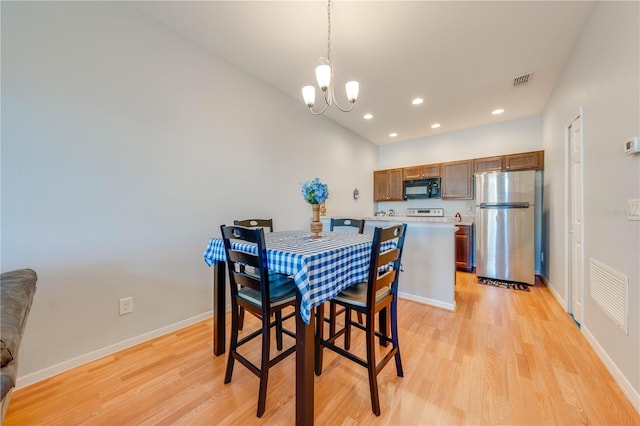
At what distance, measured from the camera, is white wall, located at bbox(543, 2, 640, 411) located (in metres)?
1.37

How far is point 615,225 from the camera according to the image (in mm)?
1561

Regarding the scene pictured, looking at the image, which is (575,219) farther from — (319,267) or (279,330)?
(279,330)

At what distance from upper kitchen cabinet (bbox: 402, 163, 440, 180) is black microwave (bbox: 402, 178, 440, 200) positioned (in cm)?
10

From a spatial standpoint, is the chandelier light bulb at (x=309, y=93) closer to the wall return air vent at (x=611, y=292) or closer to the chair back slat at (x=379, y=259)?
the chair back slat at (x=379, y=259)

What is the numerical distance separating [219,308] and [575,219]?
11.1ft

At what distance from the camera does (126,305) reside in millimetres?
1915

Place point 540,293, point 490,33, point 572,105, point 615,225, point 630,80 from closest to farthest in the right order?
1. point 630,80
2. point 615,225
3. point 490,33
4. point 572,105
5. point 540,293

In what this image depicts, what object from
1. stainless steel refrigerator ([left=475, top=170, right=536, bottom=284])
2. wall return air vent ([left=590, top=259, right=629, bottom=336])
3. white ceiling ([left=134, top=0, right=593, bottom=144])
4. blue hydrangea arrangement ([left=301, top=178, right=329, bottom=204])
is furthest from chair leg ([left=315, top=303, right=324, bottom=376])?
stainless steel refrigerator ([left=475, top=170, right=536, bottom=284])

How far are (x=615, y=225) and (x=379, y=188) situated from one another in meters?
4.01

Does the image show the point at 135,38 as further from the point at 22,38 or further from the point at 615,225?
the point at 615,225

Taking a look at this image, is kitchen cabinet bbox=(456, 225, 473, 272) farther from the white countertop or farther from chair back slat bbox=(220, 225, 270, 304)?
chair back slat bbox=(220, 225, 270, 304)

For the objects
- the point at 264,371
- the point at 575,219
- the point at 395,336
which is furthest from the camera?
the point at 575,219

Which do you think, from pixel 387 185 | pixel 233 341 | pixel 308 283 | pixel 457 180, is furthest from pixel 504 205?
pixel 233 341

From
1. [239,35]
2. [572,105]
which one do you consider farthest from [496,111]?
[239,35]
